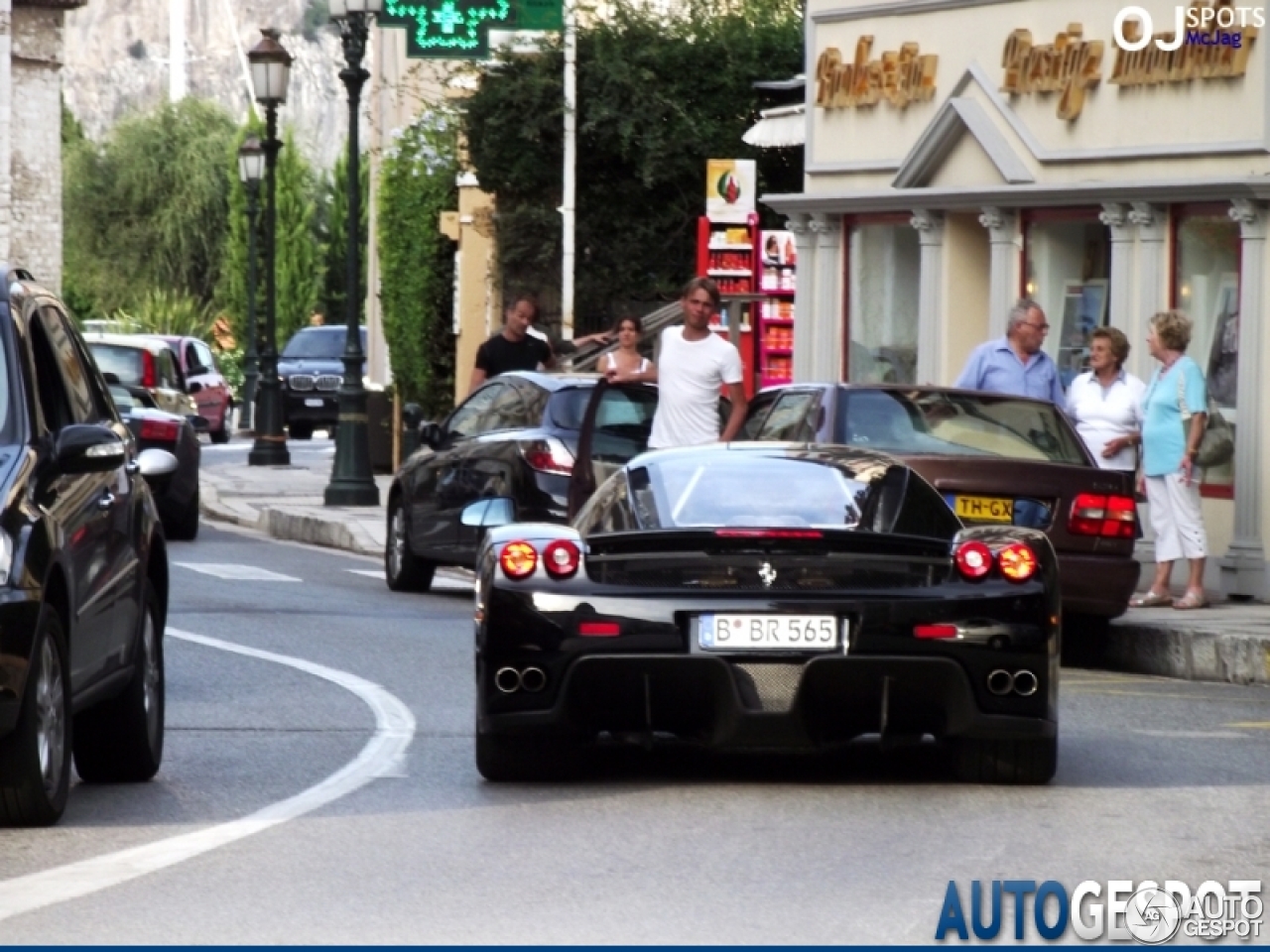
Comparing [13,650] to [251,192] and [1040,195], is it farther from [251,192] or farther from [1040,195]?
[251,192]

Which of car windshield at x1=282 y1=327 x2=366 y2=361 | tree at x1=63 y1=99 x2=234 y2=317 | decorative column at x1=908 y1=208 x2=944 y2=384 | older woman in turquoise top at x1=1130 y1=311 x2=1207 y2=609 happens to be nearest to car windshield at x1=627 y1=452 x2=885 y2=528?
older woman in turquoise top at x1=1130 y1=311 x2=1207 y2=609

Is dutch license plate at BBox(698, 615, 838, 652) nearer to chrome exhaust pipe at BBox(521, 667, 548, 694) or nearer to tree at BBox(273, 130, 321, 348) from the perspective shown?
chrome exhaust pipe at BBox(521, 667, 548, 694)

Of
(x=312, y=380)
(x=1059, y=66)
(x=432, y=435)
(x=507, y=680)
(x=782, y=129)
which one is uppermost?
(x=1059, y=66)

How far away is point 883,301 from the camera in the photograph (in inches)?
986

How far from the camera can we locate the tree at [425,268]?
120 ft

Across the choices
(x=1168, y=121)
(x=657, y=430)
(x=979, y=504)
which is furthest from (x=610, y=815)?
(x=1168, y=121)

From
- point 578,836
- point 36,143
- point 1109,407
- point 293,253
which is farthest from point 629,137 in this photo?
point 293,253

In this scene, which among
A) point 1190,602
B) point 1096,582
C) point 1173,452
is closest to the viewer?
point 1096,582

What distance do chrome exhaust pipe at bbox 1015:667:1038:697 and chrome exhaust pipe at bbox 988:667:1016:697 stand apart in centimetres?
2

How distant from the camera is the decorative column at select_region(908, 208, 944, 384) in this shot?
23656 millimetres

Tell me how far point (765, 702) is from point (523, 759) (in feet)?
3.13

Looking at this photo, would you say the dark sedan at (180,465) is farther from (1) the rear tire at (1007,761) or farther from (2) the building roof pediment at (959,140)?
(1) the rear tire at (1007,761)

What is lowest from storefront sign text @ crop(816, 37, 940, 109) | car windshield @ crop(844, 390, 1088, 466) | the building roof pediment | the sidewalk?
the sidewalk

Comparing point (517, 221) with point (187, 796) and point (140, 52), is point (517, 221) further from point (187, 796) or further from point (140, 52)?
point (140, 52)
